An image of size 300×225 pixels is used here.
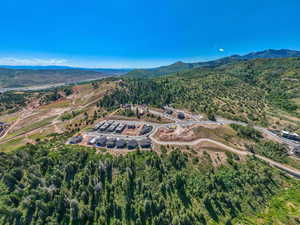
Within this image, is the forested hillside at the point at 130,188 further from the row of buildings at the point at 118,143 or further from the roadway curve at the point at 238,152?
the row of buildings at the point at 118,143

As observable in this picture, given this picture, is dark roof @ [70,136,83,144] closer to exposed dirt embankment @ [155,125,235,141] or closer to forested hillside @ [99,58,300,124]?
exposed dirt embankment @ [155,125,235,141]

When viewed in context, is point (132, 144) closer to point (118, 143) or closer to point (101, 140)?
point (118, 143)

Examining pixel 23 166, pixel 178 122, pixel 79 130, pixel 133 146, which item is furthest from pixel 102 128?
pixel 178 122

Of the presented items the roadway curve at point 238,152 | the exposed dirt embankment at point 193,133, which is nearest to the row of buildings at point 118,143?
the roadway curve at point 238,152

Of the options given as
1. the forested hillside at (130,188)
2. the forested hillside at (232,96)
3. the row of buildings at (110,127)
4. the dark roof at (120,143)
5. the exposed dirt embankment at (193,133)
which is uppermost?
the forested hillside at (232,96)

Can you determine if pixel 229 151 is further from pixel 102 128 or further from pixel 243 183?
pixel 102 128

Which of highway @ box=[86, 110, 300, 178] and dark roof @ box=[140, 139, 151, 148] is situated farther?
dark roof @ box=[140, 139, 151, 148]

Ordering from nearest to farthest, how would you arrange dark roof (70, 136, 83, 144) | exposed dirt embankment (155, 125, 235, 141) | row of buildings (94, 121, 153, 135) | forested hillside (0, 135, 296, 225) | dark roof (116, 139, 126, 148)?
1. forested hillside (0, 135, 296, 225)
2. dark roof (116, 139, 126, 148)
3. dark roof (70, 136, 83, 144)
4. exposed dirt embankment (155, 125, 235, 141)
5. row of buildings (94, 121, 153, 135)

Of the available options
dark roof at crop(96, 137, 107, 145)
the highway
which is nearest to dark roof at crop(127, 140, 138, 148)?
the highway

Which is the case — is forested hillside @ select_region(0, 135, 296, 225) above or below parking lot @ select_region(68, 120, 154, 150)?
below

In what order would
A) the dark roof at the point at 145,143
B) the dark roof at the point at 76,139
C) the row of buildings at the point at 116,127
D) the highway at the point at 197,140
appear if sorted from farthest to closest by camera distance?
1. the row of buildings at the point at 116,127
2. the dark roof at the point at 76,139
3. the dark roof at the point at 145,143
4. the highway at the point at 197,140
